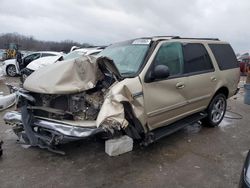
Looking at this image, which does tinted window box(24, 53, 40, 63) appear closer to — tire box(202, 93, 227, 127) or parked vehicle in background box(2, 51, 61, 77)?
parked vehicle in background box(2, 51, 61, 77)

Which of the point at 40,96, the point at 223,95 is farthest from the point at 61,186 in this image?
the point at 223,95

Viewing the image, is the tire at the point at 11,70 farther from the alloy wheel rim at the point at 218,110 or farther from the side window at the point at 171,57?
the side window at the point at 171,57

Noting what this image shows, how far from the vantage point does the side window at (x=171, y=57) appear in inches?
179

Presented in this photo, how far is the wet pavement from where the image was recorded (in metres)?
3.71

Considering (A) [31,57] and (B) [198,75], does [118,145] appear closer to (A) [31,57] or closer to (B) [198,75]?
(B) [198,75]

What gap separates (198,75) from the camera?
525 centimetres

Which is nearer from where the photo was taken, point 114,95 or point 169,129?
point 114,95

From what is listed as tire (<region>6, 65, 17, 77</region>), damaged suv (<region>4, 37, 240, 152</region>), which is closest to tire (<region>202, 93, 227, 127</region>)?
damaged suv (<region>4, 37, 240, 152</region>)

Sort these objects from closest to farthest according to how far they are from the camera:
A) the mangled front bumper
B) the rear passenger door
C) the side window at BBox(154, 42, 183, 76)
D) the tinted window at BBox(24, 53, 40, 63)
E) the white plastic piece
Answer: the mangled front bumper → the white plastic piece → the side window at BBox(154, 42, 183, 76) → the rear passenger door → the tinted window at BBox(24, 53, 40, 63)

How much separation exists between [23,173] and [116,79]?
185 centimetres

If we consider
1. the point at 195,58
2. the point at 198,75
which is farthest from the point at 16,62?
the point at 198,75

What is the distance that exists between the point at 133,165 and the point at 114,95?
122cm

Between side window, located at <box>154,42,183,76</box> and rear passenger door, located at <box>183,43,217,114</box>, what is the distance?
0.16 metres

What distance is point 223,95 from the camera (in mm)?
6293
